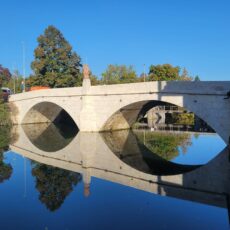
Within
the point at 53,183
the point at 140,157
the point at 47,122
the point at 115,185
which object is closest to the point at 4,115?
the point at 47,122

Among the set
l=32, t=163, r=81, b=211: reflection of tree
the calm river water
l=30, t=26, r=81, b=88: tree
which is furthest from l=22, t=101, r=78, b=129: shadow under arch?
l=32, t=163, r=81, b=211: reflection of tree

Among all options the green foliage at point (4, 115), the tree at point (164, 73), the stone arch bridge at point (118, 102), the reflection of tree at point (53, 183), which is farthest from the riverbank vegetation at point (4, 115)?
the reflection of tree at point (53, 183)

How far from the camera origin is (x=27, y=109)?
32.2 m

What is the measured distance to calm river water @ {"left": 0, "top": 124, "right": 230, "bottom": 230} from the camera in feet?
26.3

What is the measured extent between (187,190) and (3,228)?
5.70m

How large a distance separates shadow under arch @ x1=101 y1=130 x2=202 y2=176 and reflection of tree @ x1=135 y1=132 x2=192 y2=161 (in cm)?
42

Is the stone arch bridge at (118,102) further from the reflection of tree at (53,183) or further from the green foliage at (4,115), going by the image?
the reflection of tree at (53,183)

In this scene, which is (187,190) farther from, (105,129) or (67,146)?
(105,129)

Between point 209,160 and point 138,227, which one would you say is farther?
point 209,160

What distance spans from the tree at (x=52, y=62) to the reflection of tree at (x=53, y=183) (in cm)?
2815

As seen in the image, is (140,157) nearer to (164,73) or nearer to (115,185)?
(115,185)

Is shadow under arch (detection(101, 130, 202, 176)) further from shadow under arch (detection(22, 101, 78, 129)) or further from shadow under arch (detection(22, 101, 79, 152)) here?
shadow under arch (detection(22, 101, 78, 129))

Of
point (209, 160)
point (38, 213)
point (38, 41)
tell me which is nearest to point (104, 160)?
point (209, 160)

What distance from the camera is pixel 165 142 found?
805 inches
